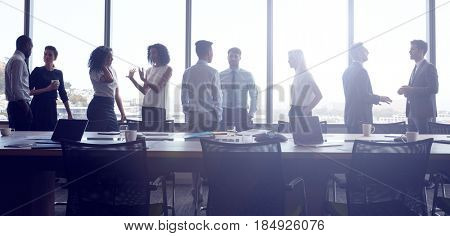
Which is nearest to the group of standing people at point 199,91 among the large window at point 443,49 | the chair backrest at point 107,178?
the large window at point 443,49

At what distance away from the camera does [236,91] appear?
453cm

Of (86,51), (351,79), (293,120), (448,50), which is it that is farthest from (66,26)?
(448,50)

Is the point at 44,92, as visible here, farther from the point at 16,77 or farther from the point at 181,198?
the point at 181,198

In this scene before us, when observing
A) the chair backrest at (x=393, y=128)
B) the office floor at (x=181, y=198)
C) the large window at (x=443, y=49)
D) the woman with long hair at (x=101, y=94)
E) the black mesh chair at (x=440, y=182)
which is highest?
the large window at (x=443, y=49)

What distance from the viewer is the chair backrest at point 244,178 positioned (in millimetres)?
1766

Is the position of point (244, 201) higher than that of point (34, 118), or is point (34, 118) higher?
point (34, 118)

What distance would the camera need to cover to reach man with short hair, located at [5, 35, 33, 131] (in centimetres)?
400

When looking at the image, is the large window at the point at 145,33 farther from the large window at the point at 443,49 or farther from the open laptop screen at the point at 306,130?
the large window at the point at 443,49

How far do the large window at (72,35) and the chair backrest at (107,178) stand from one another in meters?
4.03

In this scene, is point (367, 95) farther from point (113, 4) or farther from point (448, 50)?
point (113, 4)

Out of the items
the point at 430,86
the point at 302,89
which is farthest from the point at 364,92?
the point at 302,89

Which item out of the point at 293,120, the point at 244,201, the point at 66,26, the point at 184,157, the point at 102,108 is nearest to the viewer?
the point at 244,201

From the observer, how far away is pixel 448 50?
5352 millimetres

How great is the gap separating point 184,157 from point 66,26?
176 inches
